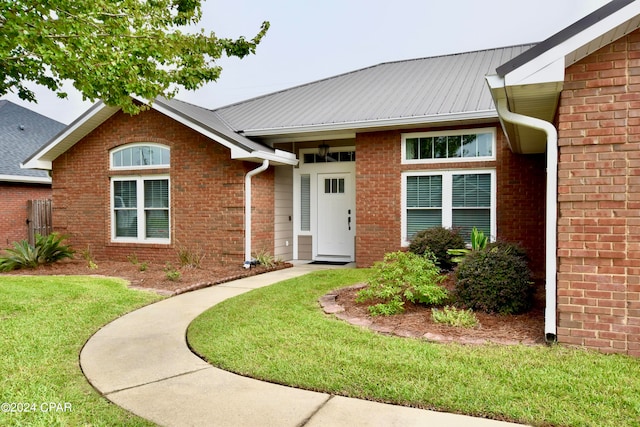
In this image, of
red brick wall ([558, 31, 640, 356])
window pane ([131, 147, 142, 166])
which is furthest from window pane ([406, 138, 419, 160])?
window pane ([131, 147, 142, 166])

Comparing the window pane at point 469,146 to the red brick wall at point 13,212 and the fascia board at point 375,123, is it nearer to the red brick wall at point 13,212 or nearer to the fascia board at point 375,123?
the fascia board at point 375,123

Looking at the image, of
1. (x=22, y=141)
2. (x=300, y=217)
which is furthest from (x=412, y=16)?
(x=22, y=141)

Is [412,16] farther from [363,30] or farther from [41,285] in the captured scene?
[41,285]

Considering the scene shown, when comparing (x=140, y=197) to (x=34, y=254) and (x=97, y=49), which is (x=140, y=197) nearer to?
(x=34, y=254)

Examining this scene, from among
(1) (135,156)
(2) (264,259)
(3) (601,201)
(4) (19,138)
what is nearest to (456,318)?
(3) (601,201)

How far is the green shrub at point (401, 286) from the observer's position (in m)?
5.59

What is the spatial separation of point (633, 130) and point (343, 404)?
354cm

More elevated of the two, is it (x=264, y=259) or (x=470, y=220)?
(x=470, y=220)

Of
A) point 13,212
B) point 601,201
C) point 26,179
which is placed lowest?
point 13,212

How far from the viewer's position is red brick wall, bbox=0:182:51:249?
1481cm

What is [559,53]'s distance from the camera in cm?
398

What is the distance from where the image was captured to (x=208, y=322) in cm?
548

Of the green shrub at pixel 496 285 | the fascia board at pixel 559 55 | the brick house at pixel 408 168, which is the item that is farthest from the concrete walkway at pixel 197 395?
the fascia board at pixel 559 55

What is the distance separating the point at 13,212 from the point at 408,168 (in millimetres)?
13424
